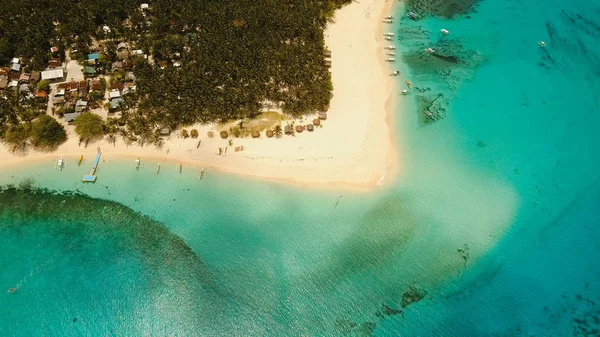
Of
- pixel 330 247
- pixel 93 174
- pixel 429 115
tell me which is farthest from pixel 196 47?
pixel 429 115

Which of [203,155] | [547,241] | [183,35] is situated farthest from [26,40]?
[547,241]

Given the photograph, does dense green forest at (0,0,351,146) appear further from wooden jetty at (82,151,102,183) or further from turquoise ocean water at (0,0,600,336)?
turquoise ocean water at (0,0,600,336)

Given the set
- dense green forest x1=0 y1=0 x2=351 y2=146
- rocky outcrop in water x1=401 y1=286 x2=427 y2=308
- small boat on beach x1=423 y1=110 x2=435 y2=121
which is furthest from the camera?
small boat on beach x1=423 y1=110 x2=435 y2=121

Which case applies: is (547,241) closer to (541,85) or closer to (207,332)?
(541,85)

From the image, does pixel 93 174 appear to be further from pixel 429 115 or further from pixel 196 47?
pixel 429 115

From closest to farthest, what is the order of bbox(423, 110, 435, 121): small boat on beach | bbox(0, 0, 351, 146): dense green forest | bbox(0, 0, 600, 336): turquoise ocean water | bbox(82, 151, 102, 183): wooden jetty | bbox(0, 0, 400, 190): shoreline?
bbox(0, 0, 600, 336): turquoise ocean water, bbox(82, 151, 102, 183): wooden jetty, bbox(0, 0, 400, 190): shoreline, bbox(0, 0, 351, 146): dense green forest, bbox(423, 110, 435, 121): small boat on beach

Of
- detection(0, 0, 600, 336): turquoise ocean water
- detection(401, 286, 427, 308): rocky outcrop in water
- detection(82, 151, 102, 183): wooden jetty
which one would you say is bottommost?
detection(401, 286, 427, 308): rocky outcrop in water

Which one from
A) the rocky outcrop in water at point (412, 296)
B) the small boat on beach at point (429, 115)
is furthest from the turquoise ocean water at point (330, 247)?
the small boat on beach at point (429, 115)

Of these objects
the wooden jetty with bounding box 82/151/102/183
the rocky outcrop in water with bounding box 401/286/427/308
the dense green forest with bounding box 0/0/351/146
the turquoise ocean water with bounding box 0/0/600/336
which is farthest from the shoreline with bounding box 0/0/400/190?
the rocky outcrop in water with bounding box 401/286/427/308
